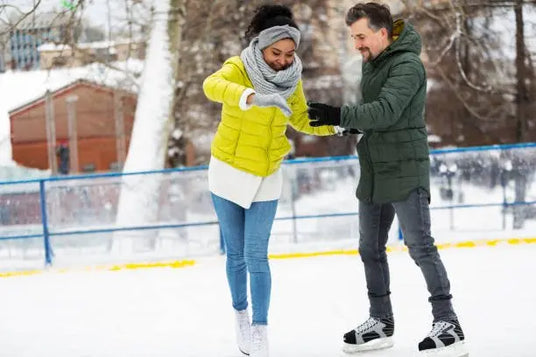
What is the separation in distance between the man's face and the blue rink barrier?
4.83 meters

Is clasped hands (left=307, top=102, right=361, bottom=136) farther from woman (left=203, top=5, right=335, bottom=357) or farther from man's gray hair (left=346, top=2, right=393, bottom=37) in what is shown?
man's gray hair (left=346, top=2, right=393, bottom=37)

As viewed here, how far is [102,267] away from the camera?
7648mm

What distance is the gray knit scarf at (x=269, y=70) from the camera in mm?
3439

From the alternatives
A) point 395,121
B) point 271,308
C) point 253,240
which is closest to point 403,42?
point 395,121

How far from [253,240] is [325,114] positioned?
24.3 inches

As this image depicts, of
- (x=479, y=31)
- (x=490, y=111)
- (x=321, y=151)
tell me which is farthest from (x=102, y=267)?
(x=321, y=151)

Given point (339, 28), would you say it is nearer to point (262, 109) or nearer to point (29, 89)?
point (29, 89)

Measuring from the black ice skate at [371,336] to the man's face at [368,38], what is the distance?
123 cm

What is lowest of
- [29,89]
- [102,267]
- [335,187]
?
[102,267]

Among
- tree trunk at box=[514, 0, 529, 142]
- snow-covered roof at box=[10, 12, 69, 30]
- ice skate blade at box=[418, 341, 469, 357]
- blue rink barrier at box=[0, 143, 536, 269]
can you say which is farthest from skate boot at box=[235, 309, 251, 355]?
tree trunk at box=[514, 0, 529, 142]

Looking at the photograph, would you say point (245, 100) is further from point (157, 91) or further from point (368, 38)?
point (157, 91)

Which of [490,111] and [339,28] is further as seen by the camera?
[490,111]

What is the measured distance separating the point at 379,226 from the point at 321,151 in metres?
20.3

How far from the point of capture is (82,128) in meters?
24.3
